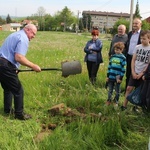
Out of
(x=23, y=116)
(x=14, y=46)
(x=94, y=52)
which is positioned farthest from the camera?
(x=94, y=52)

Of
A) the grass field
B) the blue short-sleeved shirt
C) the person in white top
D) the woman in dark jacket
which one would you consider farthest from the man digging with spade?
the woman in dark jacket

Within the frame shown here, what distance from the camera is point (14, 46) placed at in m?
4.37

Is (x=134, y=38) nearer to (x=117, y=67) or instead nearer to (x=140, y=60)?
(x=117, y=67)

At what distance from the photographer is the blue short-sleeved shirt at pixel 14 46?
14.2 ft

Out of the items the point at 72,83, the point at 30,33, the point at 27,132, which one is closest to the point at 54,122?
the point at 27,132

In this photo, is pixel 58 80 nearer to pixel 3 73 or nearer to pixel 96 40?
pixel 96 40

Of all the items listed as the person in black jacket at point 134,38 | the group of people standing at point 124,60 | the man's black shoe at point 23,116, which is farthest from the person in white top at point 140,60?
the man's black shoe at point 23,116

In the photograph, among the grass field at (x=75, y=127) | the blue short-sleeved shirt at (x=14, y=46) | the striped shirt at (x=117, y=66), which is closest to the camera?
the grass field at (x=75, y=127)

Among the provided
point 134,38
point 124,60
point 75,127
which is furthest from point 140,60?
point 75,127

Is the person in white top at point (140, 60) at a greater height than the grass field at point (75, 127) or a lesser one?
greater

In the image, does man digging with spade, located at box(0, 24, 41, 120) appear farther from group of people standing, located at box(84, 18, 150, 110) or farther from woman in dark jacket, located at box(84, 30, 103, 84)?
woman in dark jacket, located at box(84, 30, 103, 84)

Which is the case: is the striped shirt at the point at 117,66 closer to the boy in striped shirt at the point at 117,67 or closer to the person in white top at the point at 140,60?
the boy in striped shirt at the point at 117,67

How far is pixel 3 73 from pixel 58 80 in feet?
8.49

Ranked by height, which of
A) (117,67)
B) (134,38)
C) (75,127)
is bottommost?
(75,127)
